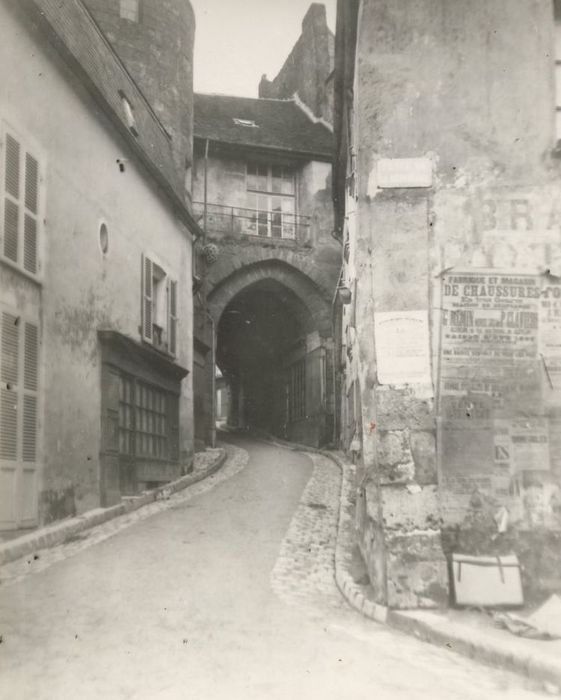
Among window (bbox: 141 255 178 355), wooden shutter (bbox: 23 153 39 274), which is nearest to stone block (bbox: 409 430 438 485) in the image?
wooden shutter (bbox: 23 153 39 274)

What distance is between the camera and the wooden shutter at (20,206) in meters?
6.86

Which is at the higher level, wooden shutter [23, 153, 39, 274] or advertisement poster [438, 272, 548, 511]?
wooden shutter [23, 153, 39, 274]

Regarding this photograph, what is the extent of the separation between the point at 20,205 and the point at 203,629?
455 centimetres

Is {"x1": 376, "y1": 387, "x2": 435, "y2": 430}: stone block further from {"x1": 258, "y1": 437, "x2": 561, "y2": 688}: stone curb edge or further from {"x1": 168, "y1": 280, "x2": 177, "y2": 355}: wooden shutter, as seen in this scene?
{"x1": 168, "y1": 280, "x2": 177, "y2": 355}: wooden shutter

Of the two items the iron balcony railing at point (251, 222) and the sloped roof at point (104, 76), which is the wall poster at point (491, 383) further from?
the iron balcony railing at point (251, 222)

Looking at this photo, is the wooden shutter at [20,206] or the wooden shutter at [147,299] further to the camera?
the wooden shutter at [147,299]

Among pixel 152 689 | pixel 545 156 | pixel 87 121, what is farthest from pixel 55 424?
pixel 545 156

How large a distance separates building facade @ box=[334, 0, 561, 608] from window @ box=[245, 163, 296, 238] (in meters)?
13.8

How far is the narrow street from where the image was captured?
375 centimetres

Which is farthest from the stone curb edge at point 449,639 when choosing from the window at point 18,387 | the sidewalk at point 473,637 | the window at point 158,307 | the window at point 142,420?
the window at point 158,307

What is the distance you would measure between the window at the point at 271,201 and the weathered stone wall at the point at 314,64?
2700mm

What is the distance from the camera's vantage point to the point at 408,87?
587 cm

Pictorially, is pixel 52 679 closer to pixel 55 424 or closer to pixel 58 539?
pixel 58 539

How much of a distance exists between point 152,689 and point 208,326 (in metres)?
15.0
